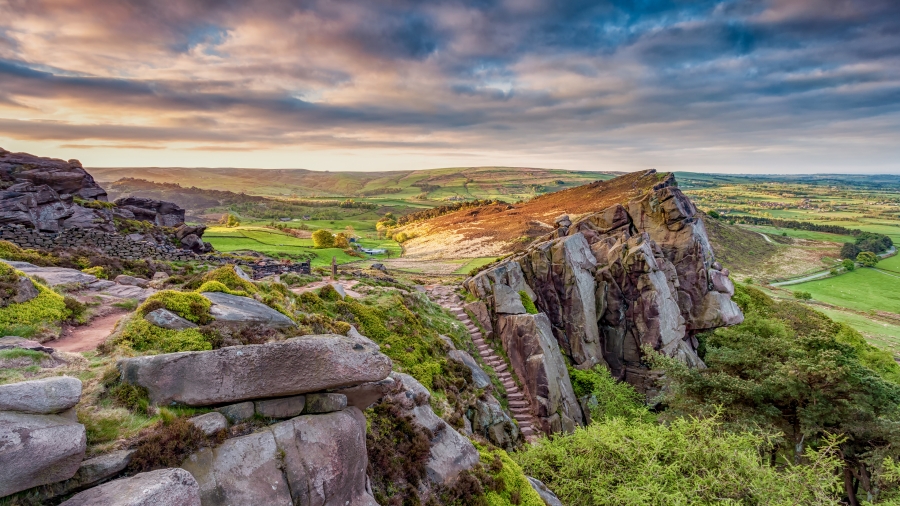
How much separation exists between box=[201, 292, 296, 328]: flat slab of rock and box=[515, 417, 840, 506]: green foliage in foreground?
11.8m

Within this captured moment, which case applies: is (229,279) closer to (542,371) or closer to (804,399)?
(542,371)

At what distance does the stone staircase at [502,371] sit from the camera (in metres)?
21.9

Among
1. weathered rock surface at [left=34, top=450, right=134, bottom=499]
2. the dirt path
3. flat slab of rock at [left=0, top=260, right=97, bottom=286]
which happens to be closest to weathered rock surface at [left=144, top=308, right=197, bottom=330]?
the dirt path

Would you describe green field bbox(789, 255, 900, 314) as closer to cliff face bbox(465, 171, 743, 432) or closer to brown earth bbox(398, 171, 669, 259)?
brown earth bbox(398, 171, 669, 259)

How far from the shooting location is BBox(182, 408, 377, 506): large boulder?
7371 mm

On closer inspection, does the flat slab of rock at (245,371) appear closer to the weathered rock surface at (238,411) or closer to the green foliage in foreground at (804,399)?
the weathered rock surface at (238,411)

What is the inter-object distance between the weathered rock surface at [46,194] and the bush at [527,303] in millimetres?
35333

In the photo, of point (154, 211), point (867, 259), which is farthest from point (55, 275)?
point (867, 259)

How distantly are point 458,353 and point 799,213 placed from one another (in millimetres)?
248821

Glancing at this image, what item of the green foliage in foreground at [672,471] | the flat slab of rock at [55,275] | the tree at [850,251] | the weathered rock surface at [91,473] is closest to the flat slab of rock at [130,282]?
the flat slab of rock at [55,275]

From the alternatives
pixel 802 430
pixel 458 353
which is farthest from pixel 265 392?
pixel 802 430

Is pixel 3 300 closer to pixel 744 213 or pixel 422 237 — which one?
pixel 422 237

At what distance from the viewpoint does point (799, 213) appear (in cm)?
19338

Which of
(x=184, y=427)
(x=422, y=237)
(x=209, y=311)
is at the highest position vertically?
(x=209, y=311)
